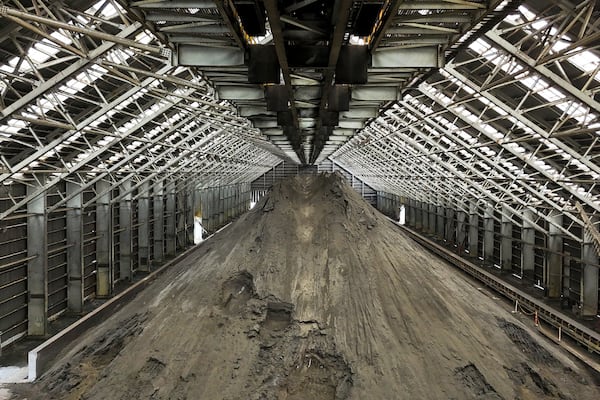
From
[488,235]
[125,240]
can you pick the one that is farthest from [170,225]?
[488,235]

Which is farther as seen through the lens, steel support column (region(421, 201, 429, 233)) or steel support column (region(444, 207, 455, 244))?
steel support column (region(421, 201, 429, 233))

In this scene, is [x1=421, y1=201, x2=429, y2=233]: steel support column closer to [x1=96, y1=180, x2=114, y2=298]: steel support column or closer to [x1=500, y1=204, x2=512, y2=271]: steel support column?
[x1=500, y1=204, x2=512, y2=271]: steel support column

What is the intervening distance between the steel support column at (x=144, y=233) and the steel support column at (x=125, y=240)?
218cm

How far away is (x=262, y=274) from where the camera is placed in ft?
51.9

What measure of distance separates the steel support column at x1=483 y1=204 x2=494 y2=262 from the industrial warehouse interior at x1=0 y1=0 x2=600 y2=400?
5059 millimetres

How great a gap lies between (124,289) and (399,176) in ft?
89.0

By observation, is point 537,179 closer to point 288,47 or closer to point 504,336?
point 504,336

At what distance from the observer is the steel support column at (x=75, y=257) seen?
2198cm

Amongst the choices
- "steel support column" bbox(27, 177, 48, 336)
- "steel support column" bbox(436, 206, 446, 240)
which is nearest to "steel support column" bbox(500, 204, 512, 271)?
"steel support column" bbox(436, 206, 446, 240)

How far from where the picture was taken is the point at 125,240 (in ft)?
92.5

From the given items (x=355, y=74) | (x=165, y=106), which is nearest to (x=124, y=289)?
(x=165, y=106)

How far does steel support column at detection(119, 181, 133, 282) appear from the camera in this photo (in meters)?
28.1

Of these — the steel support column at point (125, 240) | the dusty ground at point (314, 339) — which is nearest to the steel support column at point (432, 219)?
the dusty ground at point (314, 339)

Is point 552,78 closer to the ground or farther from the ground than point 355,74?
farther from the ground
